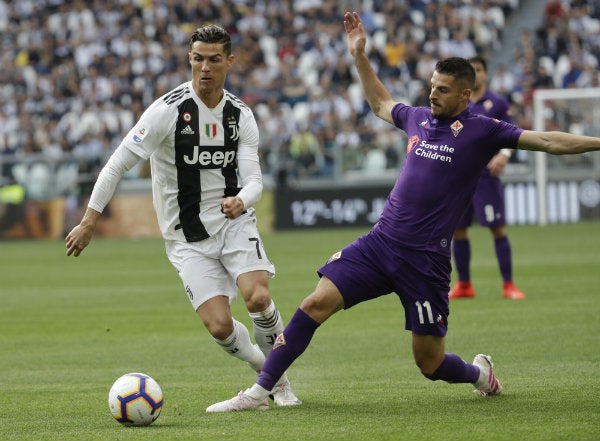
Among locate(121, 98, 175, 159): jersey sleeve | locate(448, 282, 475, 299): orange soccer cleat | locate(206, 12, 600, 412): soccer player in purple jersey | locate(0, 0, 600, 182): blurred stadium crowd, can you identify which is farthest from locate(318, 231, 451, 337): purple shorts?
locate(0, 0, 600, 182): blurred stadium crowd

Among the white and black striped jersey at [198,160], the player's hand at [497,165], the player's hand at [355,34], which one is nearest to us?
the white and black striped jersey at [198,160]

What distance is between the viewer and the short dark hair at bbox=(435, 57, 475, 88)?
7387 mm

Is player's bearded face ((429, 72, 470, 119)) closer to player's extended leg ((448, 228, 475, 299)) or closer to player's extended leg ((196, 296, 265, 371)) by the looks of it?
player's extended leg ((196, 296, 265, 371))

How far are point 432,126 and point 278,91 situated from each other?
24.1 m

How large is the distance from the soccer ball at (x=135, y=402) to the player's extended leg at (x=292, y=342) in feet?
1.75

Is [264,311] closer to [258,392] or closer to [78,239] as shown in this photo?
[258,392]

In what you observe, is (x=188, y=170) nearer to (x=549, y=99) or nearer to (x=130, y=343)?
(x=130, y=343)

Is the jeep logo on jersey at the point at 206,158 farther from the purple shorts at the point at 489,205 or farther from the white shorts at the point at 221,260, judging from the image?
the purple shorts at the point at 489,205

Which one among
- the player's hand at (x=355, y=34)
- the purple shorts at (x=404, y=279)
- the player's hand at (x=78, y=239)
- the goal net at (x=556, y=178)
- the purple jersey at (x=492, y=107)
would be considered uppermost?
the player's hand at (x=355, y=34)

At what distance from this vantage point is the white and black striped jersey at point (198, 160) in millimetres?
7883

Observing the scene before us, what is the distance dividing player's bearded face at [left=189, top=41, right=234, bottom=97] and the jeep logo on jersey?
1.30ft

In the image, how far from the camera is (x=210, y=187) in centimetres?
798

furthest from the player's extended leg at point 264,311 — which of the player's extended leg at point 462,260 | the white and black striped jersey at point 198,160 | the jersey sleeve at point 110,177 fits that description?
the player's extended leg at point 462,260

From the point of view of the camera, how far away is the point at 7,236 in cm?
2911
